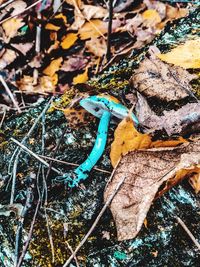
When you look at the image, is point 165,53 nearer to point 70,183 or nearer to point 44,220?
point 70,183

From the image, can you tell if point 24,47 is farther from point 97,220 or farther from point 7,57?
point 97,220

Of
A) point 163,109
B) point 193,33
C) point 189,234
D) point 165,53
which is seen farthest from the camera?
point 193,33

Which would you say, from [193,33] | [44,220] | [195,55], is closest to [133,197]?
[44,220]

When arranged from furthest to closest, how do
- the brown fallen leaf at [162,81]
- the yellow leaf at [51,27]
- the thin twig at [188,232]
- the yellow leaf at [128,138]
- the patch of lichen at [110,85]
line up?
1. the yellow leaf at [51,27]
2. the patch of lichen at [110,85]
3. the brown fallen leaf at [162,81]
4. the yellow leaf at [128,138]
5. the thin twig at [188,232]

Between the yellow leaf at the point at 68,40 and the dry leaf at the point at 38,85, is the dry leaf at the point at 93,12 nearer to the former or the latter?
the yellow leaf at the point at 68,40

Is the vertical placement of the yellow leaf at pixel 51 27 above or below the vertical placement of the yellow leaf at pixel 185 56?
below

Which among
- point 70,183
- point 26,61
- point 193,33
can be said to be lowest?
point 26,61

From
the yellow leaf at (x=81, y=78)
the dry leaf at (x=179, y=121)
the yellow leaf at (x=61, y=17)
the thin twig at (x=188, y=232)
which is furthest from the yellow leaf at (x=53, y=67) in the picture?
the thin twig at (x=188, y=232)
